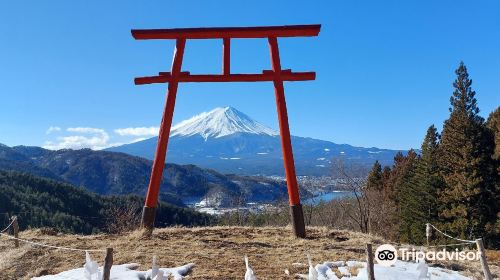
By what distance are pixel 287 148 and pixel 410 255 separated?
11.5 feet

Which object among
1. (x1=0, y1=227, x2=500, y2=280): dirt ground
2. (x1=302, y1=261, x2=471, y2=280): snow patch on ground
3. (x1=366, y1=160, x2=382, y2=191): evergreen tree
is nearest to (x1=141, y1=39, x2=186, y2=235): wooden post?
(x1=0, y1=227, x2=500, y2=280): dirt ground

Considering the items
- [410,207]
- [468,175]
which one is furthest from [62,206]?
[468,175]

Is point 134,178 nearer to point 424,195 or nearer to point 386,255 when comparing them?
point 424,195

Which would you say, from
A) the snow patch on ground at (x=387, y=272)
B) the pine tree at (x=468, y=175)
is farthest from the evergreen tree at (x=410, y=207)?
the snow patch on ground at (x=387, y=272)

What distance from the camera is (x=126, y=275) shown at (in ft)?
25.2

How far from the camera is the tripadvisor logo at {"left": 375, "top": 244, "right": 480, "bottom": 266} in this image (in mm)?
8570

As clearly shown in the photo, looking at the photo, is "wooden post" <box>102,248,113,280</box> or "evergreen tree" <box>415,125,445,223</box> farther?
"evergreen tree" <box>415,125,445,223</box>

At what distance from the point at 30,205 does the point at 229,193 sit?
78254 mm

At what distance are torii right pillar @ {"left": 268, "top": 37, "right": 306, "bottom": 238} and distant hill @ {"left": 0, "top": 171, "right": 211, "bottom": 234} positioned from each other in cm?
5156

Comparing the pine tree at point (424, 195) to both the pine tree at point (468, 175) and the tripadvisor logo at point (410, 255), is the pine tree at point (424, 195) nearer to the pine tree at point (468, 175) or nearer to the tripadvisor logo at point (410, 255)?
the pine tree at point (468, 175)

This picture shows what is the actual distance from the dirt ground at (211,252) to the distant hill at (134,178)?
127 metres

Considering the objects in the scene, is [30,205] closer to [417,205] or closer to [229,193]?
[417,205]

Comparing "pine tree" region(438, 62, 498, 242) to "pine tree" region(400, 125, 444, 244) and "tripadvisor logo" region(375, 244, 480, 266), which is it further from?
"tripadvisor logo" region(375, 244, 480, 266)

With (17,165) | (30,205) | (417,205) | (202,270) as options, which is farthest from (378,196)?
(17,165)
